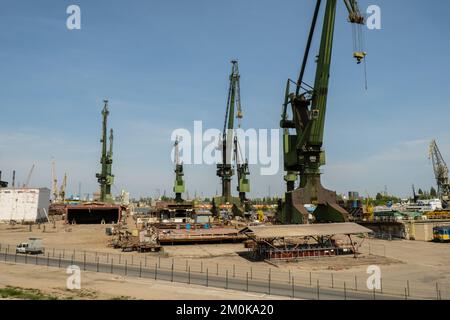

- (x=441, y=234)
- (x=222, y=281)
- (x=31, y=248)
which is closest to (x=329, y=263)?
(x=222, y=281)

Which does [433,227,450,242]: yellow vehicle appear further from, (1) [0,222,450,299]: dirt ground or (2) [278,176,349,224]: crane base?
(2) [278,176,349,224]: crane base

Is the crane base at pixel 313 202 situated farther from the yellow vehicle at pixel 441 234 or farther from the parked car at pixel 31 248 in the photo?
the parked car at pixel 31 248

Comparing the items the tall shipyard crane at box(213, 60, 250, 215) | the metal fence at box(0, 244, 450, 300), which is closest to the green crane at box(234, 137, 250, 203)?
the tall shipyard crane at box(213, 60, 250, 215)

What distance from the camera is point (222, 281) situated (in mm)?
30141

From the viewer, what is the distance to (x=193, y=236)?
58531 millimetres

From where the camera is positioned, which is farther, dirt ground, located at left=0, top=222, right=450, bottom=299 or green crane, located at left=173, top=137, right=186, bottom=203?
green crane, located at left=173, top=137, right=186, bottom=203

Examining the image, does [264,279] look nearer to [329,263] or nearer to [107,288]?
[329,263]

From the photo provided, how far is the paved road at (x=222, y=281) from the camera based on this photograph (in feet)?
82.7

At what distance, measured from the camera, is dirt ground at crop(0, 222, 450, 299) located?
32.2m

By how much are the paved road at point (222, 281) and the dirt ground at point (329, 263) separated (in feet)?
9.57

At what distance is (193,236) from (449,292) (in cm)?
3835

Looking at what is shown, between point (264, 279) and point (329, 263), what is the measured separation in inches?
461
